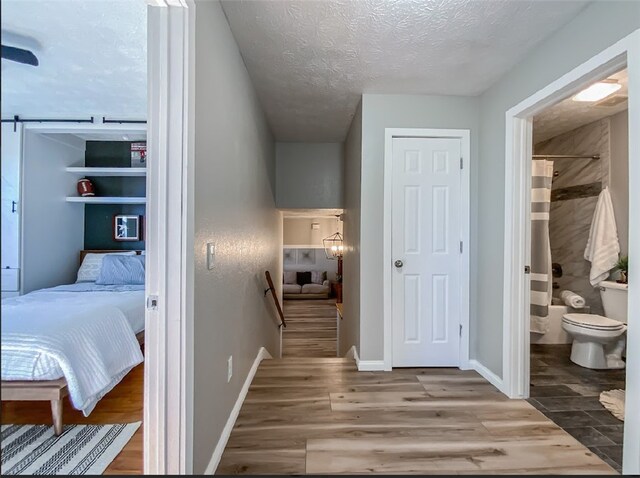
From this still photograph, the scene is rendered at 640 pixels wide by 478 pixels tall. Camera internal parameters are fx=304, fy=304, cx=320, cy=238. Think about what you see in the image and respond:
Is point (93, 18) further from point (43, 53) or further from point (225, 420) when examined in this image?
point (225, 420)

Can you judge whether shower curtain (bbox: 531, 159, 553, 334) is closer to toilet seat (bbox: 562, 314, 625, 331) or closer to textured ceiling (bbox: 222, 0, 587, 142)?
toilet seat (bbox: 562, 314, 625, 331)

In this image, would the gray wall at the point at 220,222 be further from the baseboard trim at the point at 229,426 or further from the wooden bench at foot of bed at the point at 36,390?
the wooden bench at foot of bed at the point at 36,390

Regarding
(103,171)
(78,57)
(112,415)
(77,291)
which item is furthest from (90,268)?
(78,57)

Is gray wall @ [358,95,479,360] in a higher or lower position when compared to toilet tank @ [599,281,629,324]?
higher

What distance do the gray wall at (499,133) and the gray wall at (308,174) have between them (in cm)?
204

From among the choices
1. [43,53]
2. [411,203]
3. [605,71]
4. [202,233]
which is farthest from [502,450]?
[43,53]

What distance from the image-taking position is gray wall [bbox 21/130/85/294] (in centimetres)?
297

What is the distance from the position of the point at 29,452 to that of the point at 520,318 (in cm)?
318

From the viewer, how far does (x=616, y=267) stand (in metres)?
2.96

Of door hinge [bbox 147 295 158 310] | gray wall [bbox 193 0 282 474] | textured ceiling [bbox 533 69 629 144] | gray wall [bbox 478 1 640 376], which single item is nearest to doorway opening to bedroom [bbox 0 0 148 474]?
door hinge [bbox 147 295 158 310]

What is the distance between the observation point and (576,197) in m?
3.53

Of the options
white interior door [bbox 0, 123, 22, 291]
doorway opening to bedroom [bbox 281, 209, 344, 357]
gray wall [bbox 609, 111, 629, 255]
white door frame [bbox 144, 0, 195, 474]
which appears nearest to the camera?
white interior door [bbox 0, 123, 22, 291]

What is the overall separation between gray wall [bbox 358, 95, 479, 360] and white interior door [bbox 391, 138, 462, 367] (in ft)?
0.44

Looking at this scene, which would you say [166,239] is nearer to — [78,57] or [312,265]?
[78,57]
